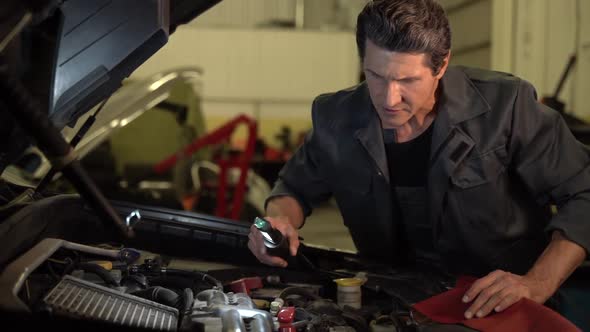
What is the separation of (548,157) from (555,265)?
0.25 m

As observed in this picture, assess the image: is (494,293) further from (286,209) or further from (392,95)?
(286,209)

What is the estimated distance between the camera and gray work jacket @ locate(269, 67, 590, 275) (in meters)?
1.50

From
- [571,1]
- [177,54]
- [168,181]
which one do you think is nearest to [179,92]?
[168,181]

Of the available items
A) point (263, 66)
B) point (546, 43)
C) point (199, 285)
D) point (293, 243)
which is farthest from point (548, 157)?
point (263, 66)

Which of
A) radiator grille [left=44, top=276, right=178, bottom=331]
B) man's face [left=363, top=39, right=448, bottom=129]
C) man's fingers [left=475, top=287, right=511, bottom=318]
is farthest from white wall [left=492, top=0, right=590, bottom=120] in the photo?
radiator grille [left=44, top=276, right=178, bottom=331]

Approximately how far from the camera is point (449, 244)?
5.23 ft

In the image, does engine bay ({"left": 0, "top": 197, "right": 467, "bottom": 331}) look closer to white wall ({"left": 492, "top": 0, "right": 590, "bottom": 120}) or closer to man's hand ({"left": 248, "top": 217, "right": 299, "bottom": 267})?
man's hand ({"left": 248, "top": 217, "right": 299, "bottom": 267})

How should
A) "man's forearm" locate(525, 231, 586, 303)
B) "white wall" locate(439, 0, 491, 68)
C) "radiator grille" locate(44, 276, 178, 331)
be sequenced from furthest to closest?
"white wall" locate(439, 0, 491, 68) < "man's forearm" locate(525, 231, 586, 303) < "radiator grille" locate(44, 276, 178, 331)

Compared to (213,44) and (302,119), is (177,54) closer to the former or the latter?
(213,44)

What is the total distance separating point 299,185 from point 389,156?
10.7 inches

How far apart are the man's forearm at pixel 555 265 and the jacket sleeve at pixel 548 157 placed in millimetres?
47

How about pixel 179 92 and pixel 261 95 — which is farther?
pixel 261 95

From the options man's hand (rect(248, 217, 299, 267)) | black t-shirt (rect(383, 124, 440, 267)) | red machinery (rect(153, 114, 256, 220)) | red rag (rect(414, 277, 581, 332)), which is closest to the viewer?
red rag (rect(414, 277, 581, 332))

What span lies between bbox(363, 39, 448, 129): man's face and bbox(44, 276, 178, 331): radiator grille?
0.64m
